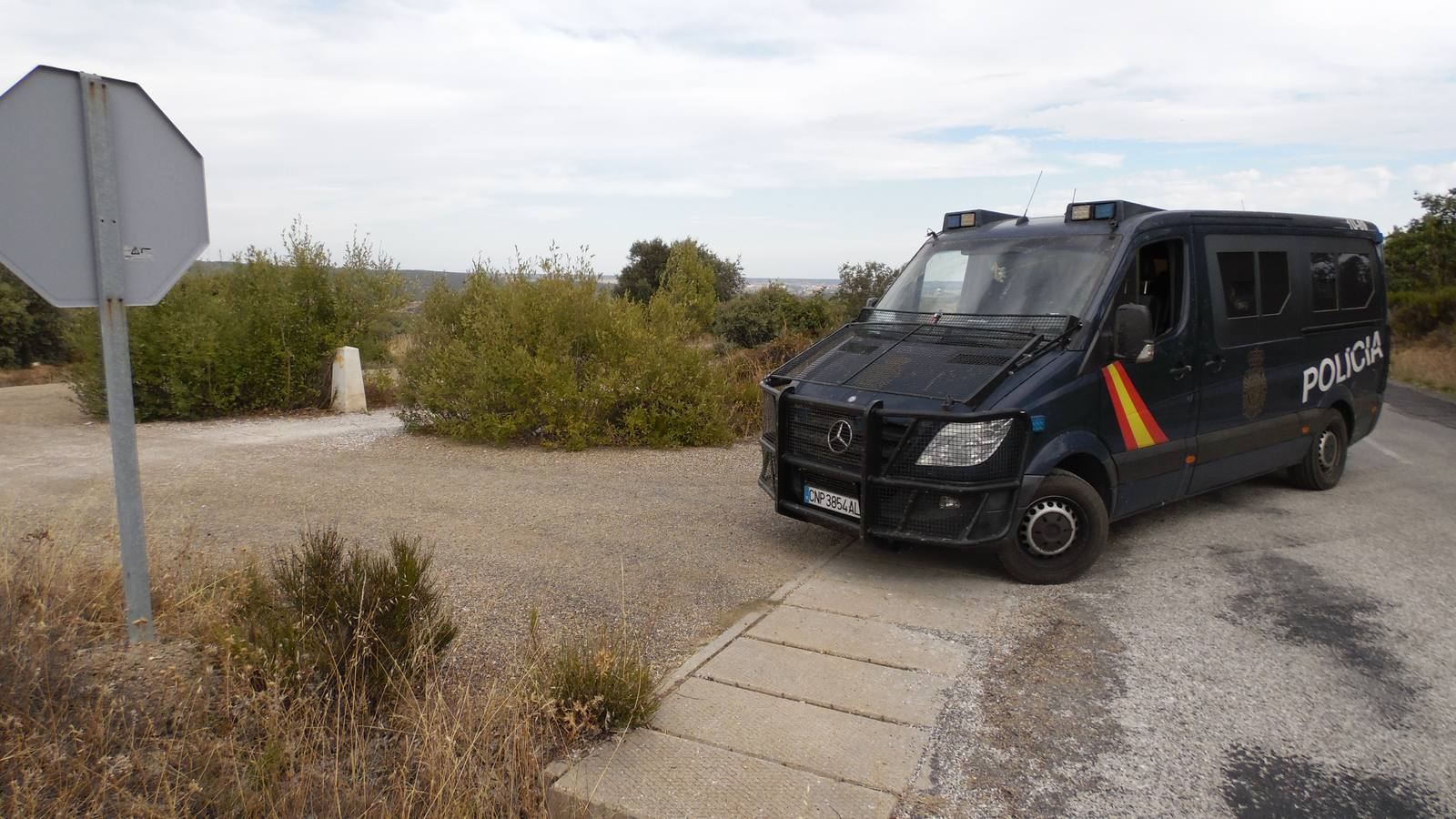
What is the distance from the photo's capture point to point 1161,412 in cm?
661

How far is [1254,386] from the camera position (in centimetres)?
746

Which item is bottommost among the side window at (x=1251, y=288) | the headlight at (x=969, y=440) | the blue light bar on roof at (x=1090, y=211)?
the headlight at (x=969, y=440)

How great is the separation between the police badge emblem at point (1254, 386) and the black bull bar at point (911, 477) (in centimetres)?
281

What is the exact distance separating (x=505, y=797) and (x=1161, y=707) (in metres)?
2.89

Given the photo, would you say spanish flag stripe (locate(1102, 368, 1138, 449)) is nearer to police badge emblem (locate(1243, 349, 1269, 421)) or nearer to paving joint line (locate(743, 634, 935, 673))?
police badge emblem (locate(1243, 349, 1269, 421))

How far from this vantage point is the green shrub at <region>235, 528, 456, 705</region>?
153 inches

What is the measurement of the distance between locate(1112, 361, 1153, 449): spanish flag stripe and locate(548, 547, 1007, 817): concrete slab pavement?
56.8 inches

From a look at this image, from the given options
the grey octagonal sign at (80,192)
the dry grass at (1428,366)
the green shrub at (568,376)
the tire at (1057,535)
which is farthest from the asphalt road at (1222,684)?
the dry grass at (1428,366)

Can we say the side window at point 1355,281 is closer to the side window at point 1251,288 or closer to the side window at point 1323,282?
the side window at point 1323,282

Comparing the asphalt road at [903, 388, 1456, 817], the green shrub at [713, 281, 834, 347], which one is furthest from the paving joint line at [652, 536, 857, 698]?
the green shrub at [713, 281, 834, 347]

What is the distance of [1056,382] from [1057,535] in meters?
0.97

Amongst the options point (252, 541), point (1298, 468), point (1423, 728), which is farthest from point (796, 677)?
point (1298, 468)

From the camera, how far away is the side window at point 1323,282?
26.9ft

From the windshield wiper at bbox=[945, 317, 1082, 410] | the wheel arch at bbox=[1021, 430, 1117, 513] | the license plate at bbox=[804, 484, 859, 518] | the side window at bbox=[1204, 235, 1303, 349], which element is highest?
the side window at bbox=[1204, 235, 1303, 349]
